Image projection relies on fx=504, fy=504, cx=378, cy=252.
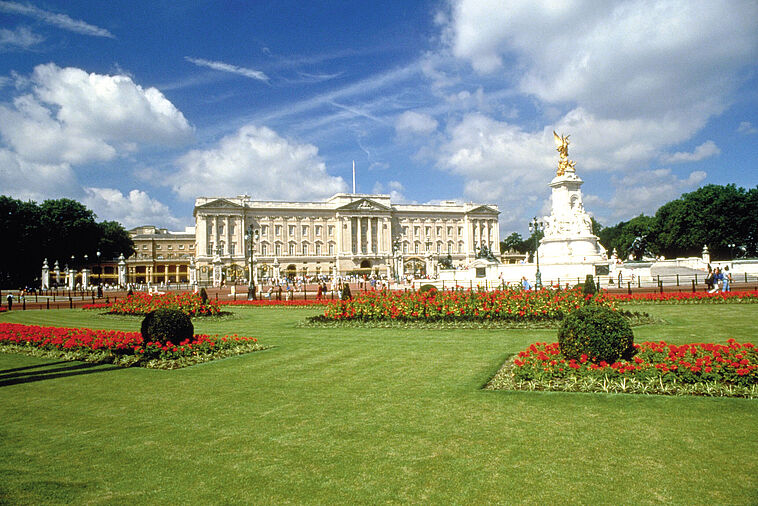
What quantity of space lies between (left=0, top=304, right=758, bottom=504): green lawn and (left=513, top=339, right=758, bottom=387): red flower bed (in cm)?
70

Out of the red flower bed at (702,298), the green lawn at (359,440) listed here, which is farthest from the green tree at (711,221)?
the green lawn at (359,440)

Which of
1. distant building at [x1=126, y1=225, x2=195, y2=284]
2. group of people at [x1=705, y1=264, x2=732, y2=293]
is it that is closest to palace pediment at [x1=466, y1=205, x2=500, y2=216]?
distant building at [x1=126, y1=225, x2=195, y2=284]

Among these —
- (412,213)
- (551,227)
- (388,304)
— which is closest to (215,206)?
(412,213)

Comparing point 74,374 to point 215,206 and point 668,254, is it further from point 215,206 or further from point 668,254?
point 215,206

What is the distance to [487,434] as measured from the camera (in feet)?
20.3

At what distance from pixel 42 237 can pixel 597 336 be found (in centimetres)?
8122

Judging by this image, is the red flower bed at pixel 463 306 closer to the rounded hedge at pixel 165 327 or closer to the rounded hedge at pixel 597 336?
the rounded hedge at pixel 165 327

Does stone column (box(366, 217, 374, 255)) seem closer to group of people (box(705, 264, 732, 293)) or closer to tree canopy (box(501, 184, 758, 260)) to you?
tree canopy (box(501, 184, 758, 260))

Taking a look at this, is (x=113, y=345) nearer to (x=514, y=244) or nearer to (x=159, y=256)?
(x=159, y=256)

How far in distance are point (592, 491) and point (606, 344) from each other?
14.4 ft

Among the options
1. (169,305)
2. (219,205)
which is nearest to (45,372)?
(169,305)

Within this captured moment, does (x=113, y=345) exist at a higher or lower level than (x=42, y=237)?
lower

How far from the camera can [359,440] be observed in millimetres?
6109

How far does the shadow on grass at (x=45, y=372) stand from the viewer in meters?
10.4
